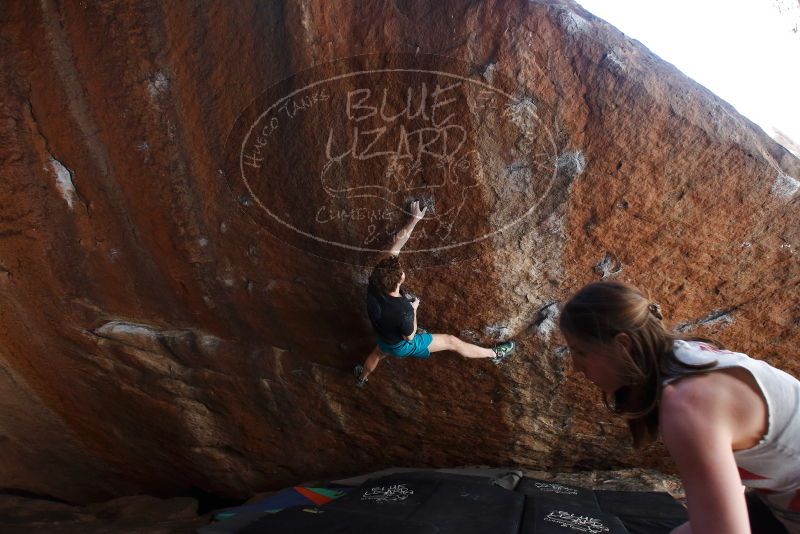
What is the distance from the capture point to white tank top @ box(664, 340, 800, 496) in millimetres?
1317

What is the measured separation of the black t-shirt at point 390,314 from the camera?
3182mm

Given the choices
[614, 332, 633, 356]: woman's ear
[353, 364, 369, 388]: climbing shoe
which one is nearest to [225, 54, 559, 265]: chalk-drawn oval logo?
[353, 364, 369, 388]: climbing shoe

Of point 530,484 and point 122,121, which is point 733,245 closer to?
point 530,484

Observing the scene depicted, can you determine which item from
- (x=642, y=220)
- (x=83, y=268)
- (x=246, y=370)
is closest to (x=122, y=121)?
(x=83, y=268)

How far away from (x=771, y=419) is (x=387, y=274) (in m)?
2.09

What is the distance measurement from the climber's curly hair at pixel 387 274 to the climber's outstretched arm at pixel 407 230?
4cm

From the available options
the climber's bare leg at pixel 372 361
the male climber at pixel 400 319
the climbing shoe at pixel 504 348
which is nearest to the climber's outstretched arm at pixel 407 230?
the male climber at pixel 400 319

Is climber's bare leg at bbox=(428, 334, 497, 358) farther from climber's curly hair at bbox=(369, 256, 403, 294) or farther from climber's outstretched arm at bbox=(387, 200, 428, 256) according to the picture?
climber's outstretched arm at bbox=(387, 200, 428, 256)

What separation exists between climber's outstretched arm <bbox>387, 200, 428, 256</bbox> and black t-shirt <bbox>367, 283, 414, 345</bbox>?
0.24 metres

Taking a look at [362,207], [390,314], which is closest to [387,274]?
[390,314]

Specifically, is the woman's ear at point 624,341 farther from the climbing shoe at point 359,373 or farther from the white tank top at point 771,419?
the climbing shoe at point 359,373

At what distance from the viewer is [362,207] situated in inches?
125

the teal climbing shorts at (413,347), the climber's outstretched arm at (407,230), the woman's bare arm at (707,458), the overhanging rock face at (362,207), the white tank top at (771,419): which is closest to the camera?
the woman's bare arm at (707,458)

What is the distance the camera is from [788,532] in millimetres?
1612
